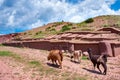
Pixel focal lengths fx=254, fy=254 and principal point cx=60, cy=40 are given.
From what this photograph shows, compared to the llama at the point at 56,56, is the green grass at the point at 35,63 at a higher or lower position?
lower

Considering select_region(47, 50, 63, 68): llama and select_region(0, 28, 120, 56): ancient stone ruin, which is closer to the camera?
select_region(47, 50, 63, 68): llama

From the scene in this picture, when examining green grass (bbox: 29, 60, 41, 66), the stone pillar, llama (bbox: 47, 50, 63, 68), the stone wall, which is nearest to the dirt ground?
green grass (bbox: 29, 60, 41, 66)

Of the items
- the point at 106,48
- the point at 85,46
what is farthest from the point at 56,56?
the point at 85,46

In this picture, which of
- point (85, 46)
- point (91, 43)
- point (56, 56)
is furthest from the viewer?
point (85, 46)

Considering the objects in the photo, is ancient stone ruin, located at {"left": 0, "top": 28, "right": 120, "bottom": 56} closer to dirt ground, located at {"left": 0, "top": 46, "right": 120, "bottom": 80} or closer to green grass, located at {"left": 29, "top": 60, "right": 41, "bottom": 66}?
dirt ground, located at {"left": 0, "top": 46, "right": 120, "bottom": 80}

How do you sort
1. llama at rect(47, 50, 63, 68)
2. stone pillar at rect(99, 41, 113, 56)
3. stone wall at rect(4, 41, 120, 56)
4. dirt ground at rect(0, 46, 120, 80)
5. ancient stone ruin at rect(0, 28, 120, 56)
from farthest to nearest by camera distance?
ancient stone ruin at rect(0, 28, 120, 56)
stone wall at rect(4, 41, 120, 56)
stone pillar at rect(99, 41, 113, 56)
llama at rect(47, 50, 63, 68)
dirt ground at rect(0, 46, 120, 80)

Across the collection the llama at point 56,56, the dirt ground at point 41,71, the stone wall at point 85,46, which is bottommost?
the dirt ground at point 41,71

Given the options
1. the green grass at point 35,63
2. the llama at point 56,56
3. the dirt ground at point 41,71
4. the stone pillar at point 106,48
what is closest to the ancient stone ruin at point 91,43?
the stone pillar at point 106,48

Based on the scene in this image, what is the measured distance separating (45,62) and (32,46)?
1108 cm

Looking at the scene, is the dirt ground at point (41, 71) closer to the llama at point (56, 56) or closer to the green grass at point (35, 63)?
the green grass at point (35, 63)

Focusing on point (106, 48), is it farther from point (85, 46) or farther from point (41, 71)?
point (41, 71)

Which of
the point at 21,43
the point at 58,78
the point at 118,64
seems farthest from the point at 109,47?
the point at 21,43

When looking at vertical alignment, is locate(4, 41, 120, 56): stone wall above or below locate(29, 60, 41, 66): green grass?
above

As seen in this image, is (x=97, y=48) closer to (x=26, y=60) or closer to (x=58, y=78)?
(x=26, y=60)
